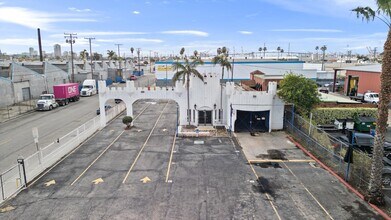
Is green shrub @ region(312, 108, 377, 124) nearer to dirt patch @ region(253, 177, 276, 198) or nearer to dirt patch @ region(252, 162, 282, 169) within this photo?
dirt patch @ region(252, 162, 282, 169)

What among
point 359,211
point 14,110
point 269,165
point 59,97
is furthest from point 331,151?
point 14,110

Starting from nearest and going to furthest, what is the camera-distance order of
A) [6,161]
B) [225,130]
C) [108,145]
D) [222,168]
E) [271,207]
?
[271,207] < [222,168] < [6,161] < [108,145] < [225,130]

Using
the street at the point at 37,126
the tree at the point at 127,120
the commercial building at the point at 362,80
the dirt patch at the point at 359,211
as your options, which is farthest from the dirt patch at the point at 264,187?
the commercial building at the point at 362,80

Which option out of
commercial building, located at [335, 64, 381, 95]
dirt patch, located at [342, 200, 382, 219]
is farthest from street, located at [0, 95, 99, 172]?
commercial building, located at [335, 64, 381, 95]

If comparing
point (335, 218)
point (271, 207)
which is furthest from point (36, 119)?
point (335, 218)

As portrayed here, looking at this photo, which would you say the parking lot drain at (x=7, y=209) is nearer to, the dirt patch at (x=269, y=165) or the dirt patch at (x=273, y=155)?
the dirt patch at (x=269, y=165)

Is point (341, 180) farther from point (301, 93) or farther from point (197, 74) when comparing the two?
point (197, 74)

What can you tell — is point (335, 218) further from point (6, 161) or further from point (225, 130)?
point (6, 161)

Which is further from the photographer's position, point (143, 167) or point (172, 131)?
point (172, 131)
